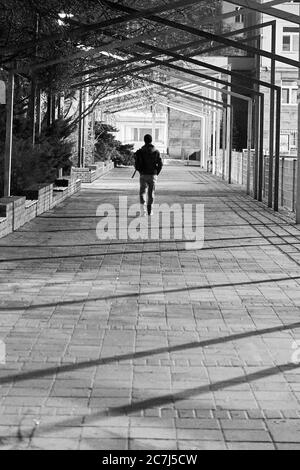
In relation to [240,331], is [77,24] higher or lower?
higher

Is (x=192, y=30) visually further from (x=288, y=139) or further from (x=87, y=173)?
(x=288, y=139)

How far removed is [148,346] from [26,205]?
9310 millimetres

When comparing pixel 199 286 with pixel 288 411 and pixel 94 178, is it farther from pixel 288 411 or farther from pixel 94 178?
pixel 94 178

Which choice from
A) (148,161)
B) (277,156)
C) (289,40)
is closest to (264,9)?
(148,161)

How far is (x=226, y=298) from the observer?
28.2ft

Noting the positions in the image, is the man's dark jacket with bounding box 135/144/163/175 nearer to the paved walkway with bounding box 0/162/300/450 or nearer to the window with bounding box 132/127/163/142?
the paved walkway with bounding box 0/162/300/450

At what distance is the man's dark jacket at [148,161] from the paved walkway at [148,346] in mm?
4613

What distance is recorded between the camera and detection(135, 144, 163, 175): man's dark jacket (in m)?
17.1

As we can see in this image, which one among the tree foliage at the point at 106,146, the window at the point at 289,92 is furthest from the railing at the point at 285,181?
the window at the point at 289,92

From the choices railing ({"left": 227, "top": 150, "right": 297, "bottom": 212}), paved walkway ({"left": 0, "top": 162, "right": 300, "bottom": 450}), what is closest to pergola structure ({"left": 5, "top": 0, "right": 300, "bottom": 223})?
railing ({"left": 227, "top": 150, "right": 297, "bottom": 212})

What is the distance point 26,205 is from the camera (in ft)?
50.9

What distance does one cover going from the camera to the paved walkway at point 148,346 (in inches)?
184
